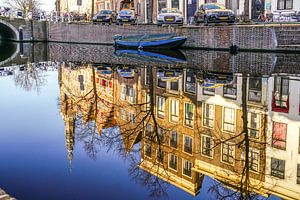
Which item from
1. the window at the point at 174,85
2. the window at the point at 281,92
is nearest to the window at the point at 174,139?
the window at the point at 281,92

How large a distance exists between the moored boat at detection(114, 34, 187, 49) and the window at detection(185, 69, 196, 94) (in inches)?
488

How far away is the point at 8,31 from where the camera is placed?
55.4 metres

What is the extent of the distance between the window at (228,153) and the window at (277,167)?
73 centimetres

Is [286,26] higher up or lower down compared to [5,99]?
higher up

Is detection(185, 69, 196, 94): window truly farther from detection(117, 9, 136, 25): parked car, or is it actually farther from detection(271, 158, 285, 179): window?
detection(117, 9, 136, 25): parked car

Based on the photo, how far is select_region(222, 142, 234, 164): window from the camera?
7.72m

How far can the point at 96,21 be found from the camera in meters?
44.6

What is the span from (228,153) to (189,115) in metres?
3.19

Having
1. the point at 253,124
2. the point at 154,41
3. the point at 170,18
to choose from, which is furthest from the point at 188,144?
the point at 170,18

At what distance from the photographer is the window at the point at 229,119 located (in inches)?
369

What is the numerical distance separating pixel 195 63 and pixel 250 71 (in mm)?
4701

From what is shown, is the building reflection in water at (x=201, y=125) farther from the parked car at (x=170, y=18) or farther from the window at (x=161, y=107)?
the parked car at (x=170, y=18)

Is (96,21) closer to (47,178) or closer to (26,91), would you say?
(26,91)

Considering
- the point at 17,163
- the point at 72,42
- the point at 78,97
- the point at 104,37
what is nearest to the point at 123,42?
the point at 104,37
